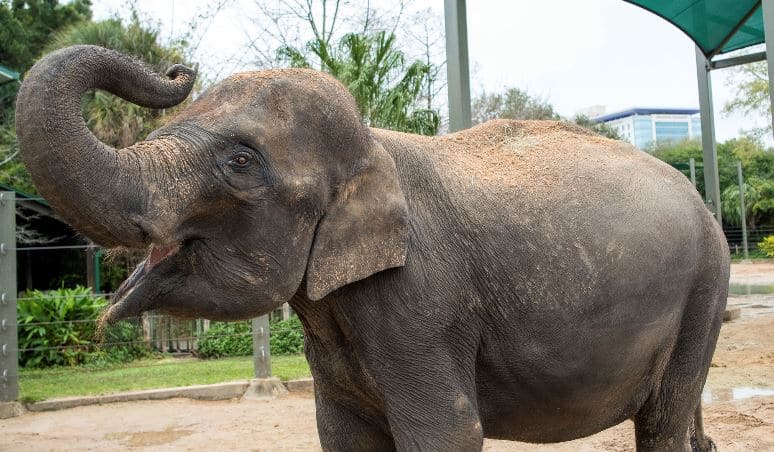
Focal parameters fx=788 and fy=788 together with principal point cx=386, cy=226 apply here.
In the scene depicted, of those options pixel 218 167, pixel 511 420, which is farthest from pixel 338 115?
pixel 511 420

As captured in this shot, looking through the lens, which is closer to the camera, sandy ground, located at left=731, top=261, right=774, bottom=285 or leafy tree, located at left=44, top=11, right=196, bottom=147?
leafy tree, located at left=44, top=11, right=196, bottom=147

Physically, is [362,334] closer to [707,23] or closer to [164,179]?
[164,179]

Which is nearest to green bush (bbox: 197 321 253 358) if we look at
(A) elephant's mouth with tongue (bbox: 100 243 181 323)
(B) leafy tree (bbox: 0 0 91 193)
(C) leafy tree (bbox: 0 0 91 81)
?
(B) leafy tree (bbox: 0 0 91 193)

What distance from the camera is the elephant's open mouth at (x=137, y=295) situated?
222 centimetres

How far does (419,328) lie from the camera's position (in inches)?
101

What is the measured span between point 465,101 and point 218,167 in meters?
4.46

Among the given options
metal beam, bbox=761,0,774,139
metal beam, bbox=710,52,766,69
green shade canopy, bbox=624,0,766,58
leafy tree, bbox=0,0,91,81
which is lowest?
metal beam, bbox=761,0,774,139

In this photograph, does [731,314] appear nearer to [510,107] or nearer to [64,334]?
[64,334]

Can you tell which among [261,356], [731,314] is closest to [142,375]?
[261,356]

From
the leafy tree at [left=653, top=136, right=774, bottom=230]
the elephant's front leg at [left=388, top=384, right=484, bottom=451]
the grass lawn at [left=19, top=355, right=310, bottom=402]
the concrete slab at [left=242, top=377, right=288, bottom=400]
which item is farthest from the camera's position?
the leafy tree at [left=653, top=136, right=774, bottom=230]

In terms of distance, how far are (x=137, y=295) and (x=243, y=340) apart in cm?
1148

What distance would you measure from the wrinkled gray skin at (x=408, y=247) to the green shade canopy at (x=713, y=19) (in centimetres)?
613

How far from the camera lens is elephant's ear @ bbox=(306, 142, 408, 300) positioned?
2450mm

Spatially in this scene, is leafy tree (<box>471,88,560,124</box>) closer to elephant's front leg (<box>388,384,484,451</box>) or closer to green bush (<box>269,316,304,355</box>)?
green bush (<box>269,316,304,355</box>)
